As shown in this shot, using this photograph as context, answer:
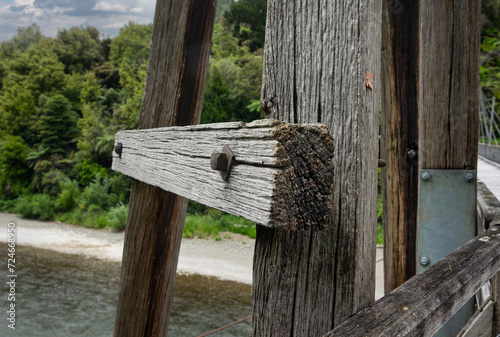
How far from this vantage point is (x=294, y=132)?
21.9 inches

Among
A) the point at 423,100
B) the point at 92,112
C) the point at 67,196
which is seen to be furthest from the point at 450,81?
the point at 92,112

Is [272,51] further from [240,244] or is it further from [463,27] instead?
[240,244]

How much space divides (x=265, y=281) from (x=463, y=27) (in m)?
1.35

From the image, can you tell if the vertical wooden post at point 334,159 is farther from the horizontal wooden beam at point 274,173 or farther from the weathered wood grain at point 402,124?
the weathered wood grain at point 402,124

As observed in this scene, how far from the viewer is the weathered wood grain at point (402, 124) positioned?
179 centimetres

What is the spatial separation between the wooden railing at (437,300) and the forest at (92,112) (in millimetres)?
13272

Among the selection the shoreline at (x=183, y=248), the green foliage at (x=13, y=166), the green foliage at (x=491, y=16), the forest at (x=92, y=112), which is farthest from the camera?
the green foliage at (x=13, y=166)

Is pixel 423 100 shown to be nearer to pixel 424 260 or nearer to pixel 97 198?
pixel 424 260

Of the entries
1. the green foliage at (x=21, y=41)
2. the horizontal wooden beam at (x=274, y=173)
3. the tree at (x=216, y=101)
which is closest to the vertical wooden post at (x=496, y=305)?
the horizontal wooden beam at (x=274, y=173)

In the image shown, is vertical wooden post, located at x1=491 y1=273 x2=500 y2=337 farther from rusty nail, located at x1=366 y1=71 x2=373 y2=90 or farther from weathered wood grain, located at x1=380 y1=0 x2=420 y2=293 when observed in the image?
rusty nail, located at x1=366 y1=71 x2=373 y2=90

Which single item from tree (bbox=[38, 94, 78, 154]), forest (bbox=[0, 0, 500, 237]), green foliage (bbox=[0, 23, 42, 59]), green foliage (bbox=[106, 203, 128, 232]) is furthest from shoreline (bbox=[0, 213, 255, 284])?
green foliage (bbox=[0, 23, 42, 59])

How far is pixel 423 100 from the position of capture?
156 centimetres

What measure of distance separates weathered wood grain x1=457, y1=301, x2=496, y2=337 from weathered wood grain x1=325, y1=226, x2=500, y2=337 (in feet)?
0.92

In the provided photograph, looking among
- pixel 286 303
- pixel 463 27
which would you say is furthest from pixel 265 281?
pixel 463 27
